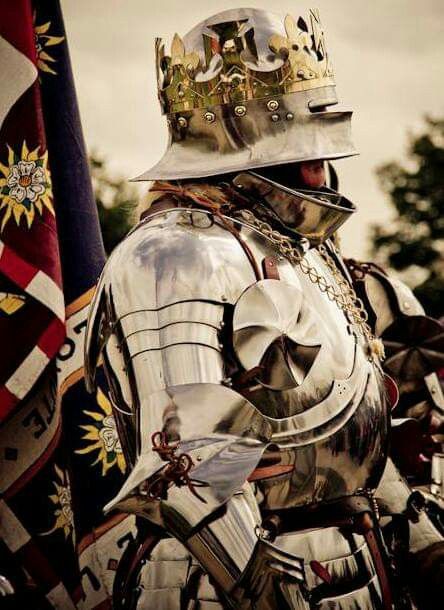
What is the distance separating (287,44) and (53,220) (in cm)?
167

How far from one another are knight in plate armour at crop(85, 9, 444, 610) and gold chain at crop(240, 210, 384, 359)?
1cm

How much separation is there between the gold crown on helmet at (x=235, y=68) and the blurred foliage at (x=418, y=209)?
3114 centimetres

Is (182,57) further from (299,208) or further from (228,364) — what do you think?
(228,364)

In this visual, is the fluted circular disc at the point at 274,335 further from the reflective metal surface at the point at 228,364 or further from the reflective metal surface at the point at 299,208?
the reflective metal surface at the point at 299,208

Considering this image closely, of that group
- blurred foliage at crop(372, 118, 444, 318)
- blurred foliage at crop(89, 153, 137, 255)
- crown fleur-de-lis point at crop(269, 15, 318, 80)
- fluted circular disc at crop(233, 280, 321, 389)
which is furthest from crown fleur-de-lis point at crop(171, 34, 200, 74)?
blurred foliage at crop(372, 118, 444, 318)

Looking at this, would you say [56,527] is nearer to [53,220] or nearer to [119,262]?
[53,220]

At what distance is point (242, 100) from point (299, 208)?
0.44 m

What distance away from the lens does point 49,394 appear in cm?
→ 643

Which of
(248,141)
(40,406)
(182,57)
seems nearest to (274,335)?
(248,141)

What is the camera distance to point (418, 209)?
41.4 meters

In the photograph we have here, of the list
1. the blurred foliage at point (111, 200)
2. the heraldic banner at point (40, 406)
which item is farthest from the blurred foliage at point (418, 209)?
the heraldic banner at point (40, 406)

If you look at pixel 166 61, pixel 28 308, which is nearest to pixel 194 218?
pixel 166 61

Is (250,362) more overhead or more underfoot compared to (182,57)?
more underfoot

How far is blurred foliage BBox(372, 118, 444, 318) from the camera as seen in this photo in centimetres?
3859
